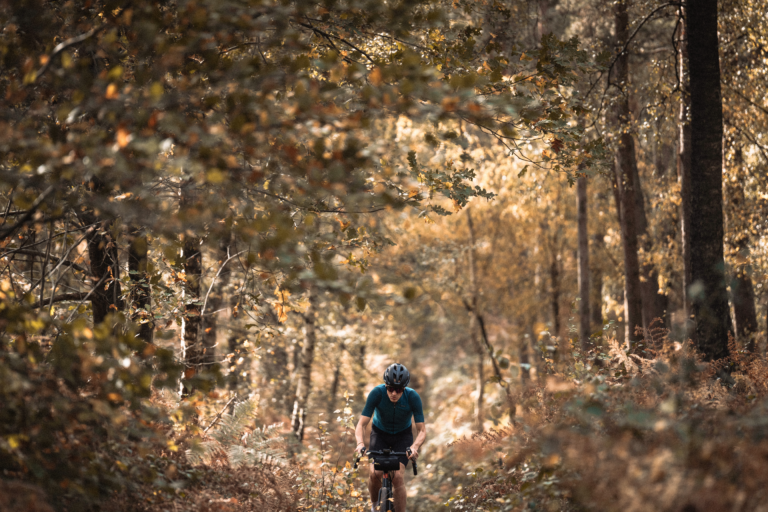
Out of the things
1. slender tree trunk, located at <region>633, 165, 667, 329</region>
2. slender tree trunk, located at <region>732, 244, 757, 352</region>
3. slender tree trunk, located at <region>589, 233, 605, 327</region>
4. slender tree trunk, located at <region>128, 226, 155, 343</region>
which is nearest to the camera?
slender tree trunk, located at <region>128, 226, 155, 343</region>

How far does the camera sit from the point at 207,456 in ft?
20.9

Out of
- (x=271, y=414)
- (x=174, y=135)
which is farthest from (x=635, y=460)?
(x=271, y=414)

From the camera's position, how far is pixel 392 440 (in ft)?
22.7

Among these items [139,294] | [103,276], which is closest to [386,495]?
[139,294]

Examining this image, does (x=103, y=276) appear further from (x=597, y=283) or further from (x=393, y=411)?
(x=597, y=283)

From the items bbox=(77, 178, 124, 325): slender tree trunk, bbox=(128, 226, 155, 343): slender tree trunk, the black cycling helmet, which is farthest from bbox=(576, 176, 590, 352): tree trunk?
bbox=(77, 178, 124, 325): slender tree trunk

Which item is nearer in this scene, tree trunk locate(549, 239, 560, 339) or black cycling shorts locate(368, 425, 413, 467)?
black cycling shorts locate(368, 425, 413, 467)

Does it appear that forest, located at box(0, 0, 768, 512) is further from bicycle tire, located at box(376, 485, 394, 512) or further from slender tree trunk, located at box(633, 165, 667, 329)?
slender tree trunk, located at box(633, 165, 667, 329)

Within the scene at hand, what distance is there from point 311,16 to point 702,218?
5.35 m

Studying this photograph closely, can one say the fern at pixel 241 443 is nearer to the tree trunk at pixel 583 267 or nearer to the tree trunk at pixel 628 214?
the tree trunk at pixel 628 214

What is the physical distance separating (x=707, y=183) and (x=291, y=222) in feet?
18.1

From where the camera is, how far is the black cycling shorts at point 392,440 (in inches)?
269

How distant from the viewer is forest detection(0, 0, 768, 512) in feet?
10.5

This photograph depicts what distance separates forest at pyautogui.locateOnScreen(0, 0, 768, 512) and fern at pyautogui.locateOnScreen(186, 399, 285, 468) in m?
0.04
